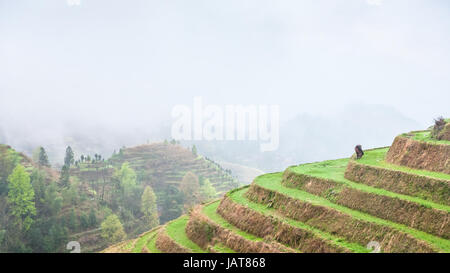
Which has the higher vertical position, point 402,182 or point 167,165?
point 402,182

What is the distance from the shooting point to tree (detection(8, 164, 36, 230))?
59897 mm

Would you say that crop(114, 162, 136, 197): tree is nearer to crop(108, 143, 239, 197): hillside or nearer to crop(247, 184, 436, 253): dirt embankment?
crop(108, 143, 239, 197): hillside

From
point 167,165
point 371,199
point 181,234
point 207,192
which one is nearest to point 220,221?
point 181,234

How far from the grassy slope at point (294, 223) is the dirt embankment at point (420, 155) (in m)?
5.94

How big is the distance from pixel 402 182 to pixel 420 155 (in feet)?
7.79

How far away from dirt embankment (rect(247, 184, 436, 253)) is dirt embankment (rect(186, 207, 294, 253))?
209cm

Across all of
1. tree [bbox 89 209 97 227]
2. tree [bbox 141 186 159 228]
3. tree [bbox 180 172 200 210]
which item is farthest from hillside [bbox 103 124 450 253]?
tree [bbox 180 172 200 210]

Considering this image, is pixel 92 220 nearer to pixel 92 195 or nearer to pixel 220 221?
pixel 92 195

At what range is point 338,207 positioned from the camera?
63.5ft

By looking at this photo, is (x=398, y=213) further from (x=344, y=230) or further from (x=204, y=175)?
(x=204, y=175)

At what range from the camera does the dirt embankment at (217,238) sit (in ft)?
62.7

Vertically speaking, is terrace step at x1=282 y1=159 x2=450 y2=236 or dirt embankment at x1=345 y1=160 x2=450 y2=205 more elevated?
dirt embankment at x1=345 y1=160 x2=450 y2=205
